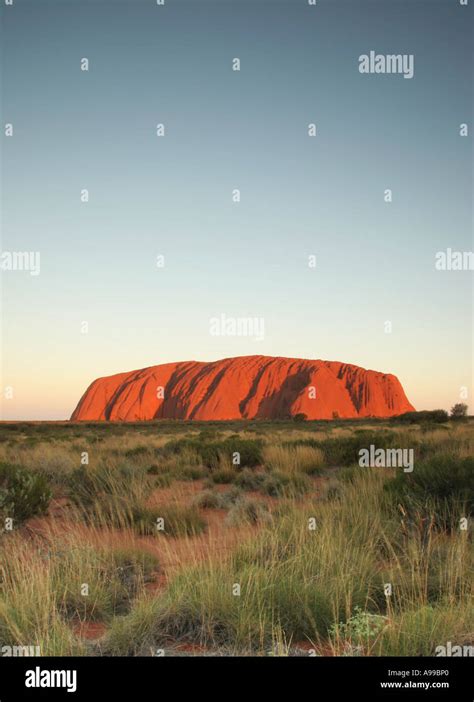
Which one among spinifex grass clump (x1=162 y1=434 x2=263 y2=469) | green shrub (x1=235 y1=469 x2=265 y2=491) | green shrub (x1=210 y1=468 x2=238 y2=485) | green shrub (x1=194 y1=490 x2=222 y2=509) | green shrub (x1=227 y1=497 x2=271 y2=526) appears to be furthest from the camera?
spinifex grass clump (x1=162 y1=434 x2=263 y2=469)

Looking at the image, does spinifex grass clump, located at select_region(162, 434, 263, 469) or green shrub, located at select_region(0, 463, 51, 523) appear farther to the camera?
spinifex grass clump, located at select_region(162, 434, 263, 469)

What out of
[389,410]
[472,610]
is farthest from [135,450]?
[389,410]

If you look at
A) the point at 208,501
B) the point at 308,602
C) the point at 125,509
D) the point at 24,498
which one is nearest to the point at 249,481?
the point at 208,501

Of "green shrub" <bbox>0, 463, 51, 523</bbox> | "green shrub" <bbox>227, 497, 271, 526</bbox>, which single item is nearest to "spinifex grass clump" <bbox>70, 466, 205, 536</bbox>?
"green shrub" <bbox>227, 497, 271, 526</bbox>

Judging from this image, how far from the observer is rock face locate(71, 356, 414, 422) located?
9406 cm

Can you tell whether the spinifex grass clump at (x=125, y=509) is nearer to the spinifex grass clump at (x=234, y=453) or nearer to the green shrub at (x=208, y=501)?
the green shrub at (x=208, y=501)

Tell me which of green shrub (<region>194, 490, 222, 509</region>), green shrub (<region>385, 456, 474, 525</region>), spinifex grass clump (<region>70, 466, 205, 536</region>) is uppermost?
green shrub (<region>385, 456, 474, 525</region>)

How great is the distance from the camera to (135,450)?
18703mm

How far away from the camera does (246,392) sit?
98.6 metres

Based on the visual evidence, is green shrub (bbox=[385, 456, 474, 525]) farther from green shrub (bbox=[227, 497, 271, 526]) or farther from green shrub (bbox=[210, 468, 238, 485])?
green shrub (bbox=[210, 468, 238, 485])

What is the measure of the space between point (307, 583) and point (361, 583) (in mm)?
448

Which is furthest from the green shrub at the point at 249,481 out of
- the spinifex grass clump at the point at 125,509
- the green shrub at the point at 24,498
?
the green shrub at the point at 24,498

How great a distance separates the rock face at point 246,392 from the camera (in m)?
94.1

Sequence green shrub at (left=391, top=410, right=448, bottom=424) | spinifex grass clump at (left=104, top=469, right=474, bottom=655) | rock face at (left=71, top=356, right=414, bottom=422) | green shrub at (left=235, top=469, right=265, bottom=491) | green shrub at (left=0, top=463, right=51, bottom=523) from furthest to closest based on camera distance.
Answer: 1. rock face at (left=71, top=356, right=414, bottom=422)
2. green shrub at (left=391, top=410, right=448, bottom=424)
3. green shrub at (left=235, top=469, right=265, bottom=491)
4. green shrub at (left=0, top=463, right=51, bottom=523)
5. spinifex grass clump at (left=104, top=469, right=474, bottom=655)
